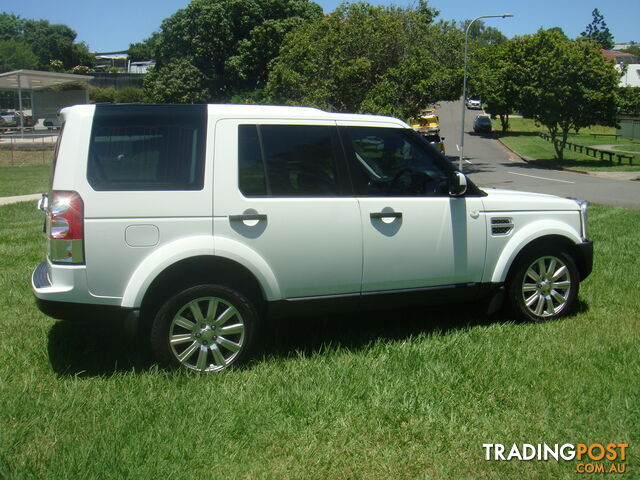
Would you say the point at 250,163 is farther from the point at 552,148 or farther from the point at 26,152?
the point at 552,148

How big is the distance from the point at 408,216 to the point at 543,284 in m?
1.52

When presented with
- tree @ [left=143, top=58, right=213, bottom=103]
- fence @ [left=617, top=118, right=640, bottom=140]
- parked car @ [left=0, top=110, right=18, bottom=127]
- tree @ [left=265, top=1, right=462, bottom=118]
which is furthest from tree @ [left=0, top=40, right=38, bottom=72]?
fence @ [left=617, top=118, right=640, bottom=140]

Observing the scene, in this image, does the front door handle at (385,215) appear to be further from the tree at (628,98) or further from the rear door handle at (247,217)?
the tree at (628,98)

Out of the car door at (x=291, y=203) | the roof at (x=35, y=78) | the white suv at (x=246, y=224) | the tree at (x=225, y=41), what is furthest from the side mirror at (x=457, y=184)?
the tree at (x=225, y=41)

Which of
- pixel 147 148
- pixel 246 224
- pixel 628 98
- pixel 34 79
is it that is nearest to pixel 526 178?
pixel 628 98

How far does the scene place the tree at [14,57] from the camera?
90.6 meters

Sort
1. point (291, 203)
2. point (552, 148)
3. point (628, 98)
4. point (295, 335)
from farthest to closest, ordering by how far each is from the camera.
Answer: point (552, 148) → point (628, 98) → point (295, 335) → point (291, 203)

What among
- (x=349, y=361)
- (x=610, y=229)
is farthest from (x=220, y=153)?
(x=610, y=229)

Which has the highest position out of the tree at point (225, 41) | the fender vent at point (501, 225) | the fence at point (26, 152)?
the tree at point (225, 41)

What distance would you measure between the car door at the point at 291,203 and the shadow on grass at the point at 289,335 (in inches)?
25.0

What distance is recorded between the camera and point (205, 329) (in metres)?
4.63

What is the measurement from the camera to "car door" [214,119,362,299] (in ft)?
15.2

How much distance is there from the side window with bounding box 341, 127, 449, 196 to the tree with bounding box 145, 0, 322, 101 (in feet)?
157

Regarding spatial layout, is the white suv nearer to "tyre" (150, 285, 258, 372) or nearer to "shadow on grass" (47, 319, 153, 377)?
"tyre" (150, 285, 258, 372)
